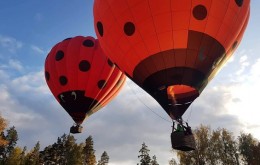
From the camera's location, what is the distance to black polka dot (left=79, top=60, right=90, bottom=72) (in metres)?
17.4

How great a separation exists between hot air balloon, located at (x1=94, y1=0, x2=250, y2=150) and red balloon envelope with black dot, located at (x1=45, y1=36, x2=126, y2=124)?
586 cm

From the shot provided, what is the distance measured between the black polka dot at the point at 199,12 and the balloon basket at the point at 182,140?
415cm

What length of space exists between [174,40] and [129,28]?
1809 mm

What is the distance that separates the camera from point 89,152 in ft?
172

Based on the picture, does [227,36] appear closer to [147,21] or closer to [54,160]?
[147,21]

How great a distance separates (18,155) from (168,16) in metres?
49.2

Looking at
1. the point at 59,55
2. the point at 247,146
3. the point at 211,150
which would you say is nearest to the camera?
the point at 59,55

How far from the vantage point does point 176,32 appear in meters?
10.3

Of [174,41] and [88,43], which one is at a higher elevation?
[88,43]

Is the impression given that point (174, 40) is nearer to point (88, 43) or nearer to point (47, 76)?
point (88, 43)

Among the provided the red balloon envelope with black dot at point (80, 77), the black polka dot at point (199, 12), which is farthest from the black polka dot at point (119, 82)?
the black polka dot at point (199, 12)

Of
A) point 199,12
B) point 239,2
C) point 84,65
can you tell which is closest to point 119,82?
point 84,65

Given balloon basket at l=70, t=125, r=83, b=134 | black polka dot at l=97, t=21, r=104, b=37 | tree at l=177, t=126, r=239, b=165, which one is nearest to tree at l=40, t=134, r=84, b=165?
tree at l=177, t=126, r=239, b=165

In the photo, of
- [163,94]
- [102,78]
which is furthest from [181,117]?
[102,78]
